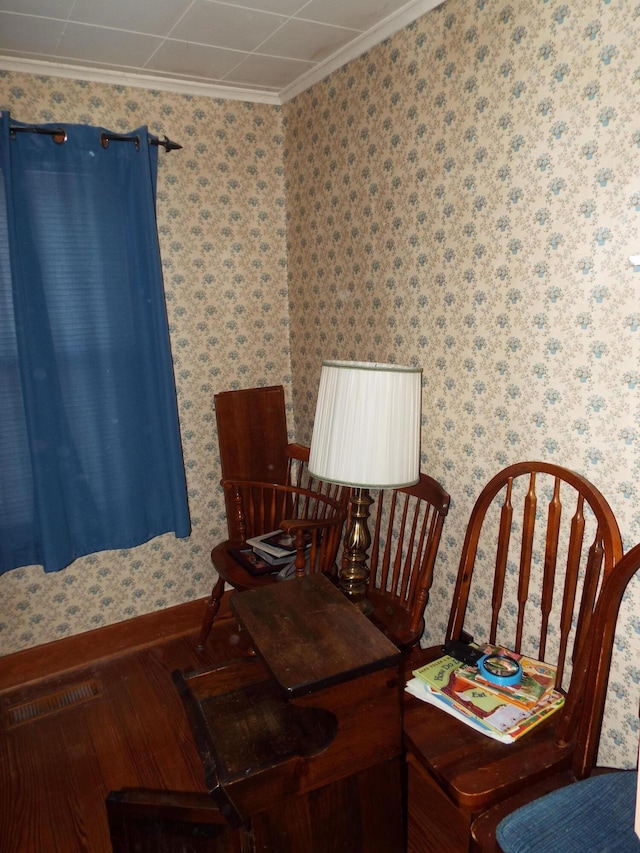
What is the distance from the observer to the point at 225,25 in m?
1.87

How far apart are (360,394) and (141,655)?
177 cm

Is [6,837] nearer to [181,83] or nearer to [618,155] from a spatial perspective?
[618,155]

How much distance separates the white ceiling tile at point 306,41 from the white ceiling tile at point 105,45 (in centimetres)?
41

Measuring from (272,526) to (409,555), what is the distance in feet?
2.55

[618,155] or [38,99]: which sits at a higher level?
[38,99]

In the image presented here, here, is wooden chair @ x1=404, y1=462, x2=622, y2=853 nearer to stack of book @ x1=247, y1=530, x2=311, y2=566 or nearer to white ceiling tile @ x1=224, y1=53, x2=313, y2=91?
stack of book @ x1=247, y1=530, x2=311, y2=566

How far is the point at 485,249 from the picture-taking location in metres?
1.62

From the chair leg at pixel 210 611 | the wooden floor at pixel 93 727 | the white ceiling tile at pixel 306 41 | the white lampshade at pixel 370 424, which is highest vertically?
the white ceiling tile at pixel 306 41

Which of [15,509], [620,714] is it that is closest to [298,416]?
[15,509]

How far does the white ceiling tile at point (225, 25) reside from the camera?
177 cm

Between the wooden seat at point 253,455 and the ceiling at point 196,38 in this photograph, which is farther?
the wooden seat at point 253,455

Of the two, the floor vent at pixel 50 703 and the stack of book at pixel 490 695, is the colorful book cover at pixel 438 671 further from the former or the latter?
the floor vent at pixel 50 703

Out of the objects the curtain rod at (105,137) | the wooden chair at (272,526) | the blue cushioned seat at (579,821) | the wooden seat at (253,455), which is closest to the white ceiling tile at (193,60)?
the curtain rod at (105,137)

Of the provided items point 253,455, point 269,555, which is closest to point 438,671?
point 269,555
